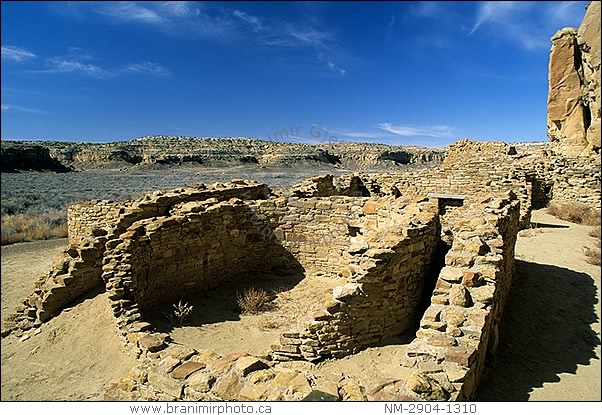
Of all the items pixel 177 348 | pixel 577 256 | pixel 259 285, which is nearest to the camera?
Result: pixel 177 348

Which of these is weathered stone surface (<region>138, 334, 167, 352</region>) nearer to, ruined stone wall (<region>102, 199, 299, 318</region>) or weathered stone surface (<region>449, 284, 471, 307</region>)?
ruined stone wall (<region>102, 199, 299, 318</region>)

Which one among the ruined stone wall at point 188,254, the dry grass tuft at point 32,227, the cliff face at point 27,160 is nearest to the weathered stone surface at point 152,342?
the ruined stone wall at point 188,254

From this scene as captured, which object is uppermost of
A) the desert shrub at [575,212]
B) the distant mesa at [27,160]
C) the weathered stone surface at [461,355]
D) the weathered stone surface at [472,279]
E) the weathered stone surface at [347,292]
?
the distant mesa at [27,160]

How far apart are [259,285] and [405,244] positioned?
367 cm

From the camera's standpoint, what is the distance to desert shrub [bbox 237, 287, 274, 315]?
6.69 metres

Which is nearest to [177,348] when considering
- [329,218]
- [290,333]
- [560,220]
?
[290,333]

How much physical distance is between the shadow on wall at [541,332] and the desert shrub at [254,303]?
3.65m

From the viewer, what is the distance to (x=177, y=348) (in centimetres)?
451

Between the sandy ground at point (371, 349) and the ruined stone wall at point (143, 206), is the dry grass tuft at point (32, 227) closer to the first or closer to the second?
the ruined stone wall at point (143, 206)

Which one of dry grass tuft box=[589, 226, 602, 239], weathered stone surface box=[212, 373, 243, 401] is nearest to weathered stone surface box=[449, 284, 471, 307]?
weathered stone surface box=[212, 373, 243, 401]

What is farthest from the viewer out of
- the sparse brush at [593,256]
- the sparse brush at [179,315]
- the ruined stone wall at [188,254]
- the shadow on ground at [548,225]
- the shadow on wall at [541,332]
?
the shadow on ground at [548,225]

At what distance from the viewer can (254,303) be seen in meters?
6.72

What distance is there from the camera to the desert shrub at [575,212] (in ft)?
39.0
